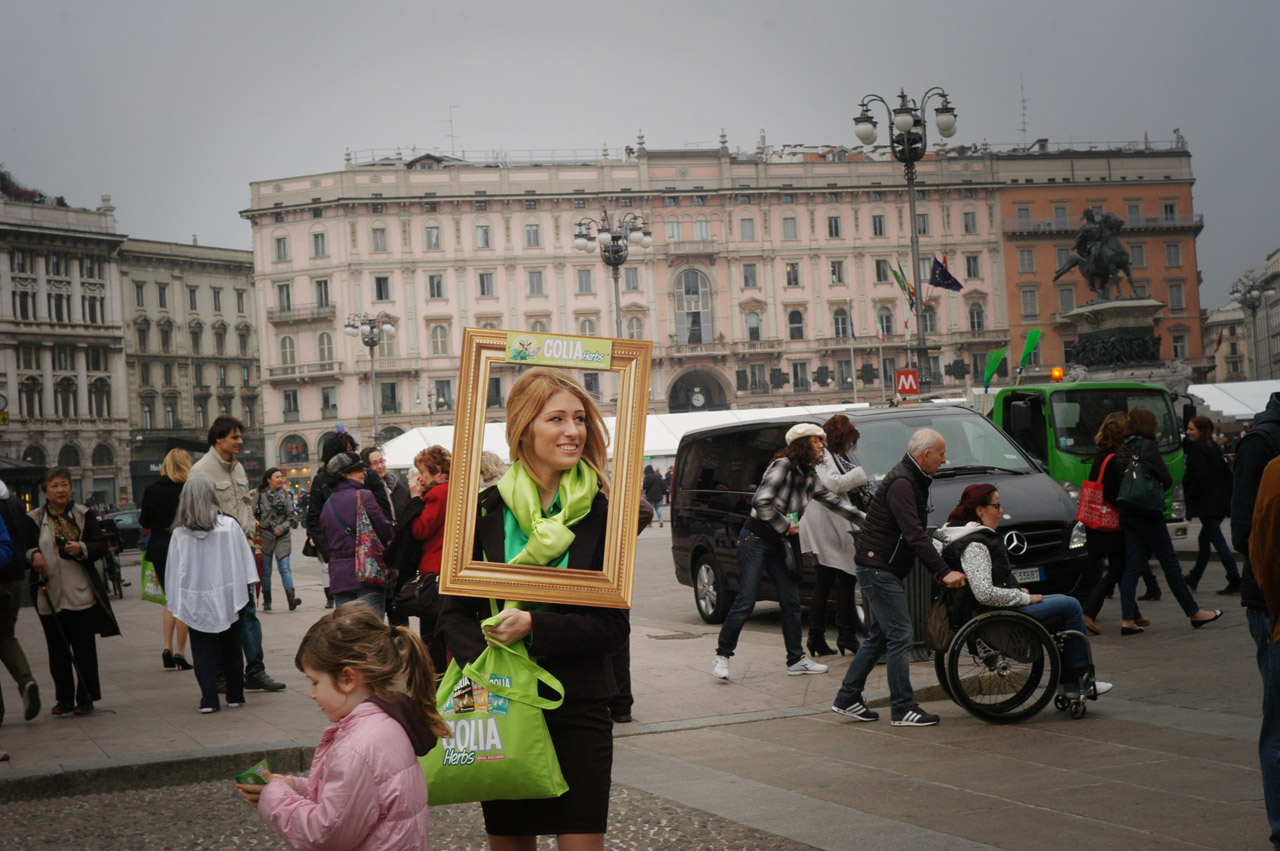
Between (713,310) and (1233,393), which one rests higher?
(713,310)

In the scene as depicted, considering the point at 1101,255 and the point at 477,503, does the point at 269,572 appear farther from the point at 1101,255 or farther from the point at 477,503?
the point at 1101,255

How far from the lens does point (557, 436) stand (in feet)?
11.2

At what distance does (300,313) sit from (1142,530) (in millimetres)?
71013

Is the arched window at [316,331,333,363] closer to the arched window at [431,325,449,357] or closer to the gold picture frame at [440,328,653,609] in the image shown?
the arched window at [431,325,449,357]

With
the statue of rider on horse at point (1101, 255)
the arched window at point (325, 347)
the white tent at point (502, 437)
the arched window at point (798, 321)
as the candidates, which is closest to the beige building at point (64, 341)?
the arched window at point (325, 347)

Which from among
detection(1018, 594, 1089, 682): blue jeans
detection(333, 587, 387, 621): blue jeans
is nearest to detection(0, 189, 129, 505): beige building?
detection(333, 587, 387, 621): blue jeans

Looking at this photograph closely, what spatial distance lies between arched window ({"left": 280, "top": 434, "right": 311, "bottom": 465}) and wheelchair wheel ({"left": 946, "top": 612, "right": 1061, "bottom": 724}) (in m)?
73.5

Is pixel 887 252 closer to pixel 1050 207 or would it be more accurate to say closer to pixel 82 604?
pixel 1050 207

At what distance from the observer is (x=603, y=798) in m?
3.41

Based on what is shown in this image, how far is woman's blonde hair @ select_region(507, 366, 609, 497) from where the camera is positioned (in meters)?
3.46

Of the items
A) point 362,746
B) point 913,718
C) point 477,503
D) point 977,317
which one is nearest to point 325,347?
point 977,317

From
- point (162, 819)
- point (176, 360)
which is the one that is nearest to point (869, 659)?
point (162, 819)

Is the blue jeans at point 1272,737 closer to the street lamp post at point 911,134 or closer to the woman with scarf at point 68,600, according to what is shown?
the woman with scarf at point 68,600

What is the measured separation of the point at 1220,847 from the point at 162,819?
460cm
